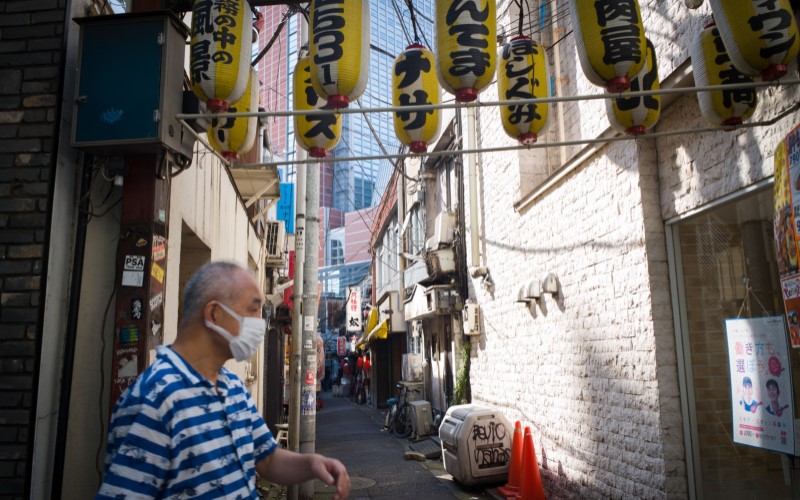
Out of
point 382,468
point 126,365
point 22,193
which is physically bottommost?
point 382,468

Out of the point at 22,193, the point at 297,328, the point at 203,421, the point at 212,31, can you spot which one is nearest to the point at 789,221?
the point at 203,421

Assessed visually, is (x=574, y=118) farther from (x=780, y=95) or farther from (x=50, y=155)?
A: (x=50, y=155)

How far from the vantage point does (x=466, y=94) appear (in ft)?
16.1

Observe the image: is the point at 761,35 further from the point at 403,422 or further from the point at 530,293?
the point at 403,422

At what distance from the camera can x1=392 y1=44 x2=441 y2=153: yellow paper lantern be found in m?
5.75

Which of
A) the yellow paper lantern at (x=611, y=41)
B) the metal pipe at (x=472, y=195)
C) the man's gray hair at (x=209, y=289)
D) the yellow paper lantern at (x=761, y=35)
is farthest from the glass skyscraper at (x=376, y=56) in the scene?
the man's gray hair at (x=209, y=289)

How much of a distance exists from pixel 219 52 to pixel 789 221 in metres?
4.62

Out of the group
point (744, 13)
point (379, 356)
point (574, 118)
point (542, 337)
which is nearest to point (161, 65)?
point (744, 13)

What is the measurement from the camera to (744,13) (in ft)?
13.4

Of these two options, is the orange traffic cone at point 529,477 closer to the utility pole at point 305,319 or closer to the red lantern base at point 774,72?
the utility pole at point 305,319

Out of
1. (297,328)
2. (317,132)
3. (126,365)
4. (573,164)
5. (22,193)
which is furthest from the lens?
(297,328)

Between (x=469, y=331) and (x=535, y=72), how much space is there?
24.1 feet

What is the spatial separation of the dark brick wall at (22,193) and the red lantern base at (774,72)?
5.30 m

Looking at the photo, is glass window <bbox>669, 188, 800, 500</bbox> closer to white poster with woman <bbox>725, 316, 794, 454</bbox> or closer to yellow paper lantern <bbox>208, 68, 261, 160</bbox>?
white poster with woman <bbox>725, 316, 794, 454</bbox>
